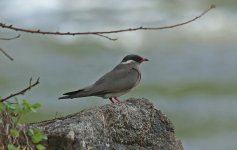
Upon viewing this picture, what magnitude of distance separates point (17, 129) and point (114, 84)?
14.2 feet

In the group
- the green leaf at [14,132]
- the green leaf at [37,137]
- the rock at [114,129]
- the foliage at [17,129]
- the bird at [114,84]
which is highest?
the bird at [114,84]

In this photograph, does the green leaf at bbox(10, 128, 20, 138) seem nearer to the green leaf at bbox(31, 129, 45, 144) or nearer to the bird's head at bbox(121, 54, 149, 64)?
the green leaf at bbox(31, 129, 45, 144)

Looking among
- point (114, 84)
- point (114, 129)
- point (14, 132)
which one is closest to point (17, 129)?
point (14, 132)

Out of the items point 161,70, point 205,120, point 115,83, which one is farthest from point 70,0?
point 115,83

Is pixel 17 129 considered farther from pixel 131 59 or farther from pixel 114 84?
pixel 131 59

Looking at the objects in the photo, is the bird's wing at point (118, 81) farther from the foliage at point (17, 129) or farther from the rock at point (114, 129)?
the foliage at point (17, 129)

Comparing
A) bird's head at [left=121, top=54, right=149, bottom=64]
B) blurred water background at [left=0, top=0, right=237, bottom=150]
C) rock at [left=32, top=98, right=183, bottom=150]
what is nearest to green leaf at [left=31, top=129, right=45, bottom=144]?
rock at [left=32, top=98, right=183, bottom=150]

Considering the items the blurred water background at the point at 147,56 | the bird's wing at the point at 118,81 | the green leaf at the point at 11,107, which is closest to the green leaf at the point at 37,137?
the green leaf at the point at 11,107

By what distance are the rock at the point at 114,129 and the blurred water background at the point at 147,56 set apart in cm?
1300

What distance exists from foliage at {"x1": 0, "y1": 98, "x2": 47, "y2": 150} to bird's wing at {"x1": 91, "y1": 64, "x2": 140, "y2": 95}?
3938 mm

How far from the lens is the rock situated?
7.75 meters

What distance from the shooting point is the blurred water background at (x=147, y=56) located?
82.7ft

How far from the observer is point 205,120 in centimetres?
2531

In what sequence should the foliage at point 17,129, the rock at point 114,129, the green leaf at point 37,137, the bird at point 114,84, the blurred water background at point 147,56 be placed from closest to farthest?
the green leaf at point 37,137 < the foliage at point 17,129 < the rock at point 114,129 < the bird at point 114,84 < the blurred water background at point 147,56
